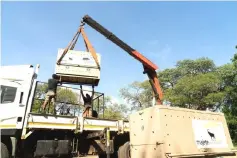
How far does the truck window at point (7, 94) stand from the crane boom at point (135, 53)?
594cm

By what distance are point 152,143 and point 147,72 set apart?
8.34 meters

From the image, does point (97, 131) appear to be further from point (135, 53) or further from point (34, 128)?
point (135, 53)

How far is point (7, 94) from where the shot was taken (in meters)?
7.84

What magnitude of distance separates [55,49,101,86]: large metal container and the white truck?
1607mm

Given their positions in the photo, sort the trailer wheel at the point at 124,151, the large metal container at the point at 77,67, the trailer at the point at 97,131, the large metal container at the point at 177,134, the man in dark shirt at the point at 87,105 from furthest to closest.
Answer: the man in dark shirt at the point at 87,105, the large metal container at the point at 77,67, the trailer wheel at the point at 124,151, the trailer at the point at 97,131, the large metal container at the point at 177,134

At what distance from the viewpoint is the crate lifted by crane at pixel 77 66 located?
9992 mm

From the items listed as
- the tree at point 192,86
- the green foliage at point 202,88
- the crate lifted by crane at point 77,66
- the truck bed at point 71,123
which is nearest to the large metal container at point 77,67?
the crate lifted by crane at point 77,66

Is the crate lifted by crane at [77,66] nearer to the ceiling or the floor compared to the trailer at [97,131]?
nearer to the ceiling

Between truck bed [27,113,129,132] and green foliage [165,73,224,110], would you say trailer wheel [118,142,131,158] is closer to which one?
truck bed [27,113,129,132]

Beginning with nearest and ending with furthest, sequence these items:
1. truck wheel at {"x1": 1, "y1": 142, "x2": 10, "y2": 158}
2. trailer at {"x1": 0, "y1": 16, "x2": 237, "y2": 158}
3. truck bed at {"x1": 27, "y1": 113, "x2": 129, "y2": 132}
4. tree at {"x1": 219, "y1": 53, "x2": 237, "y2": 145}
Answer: trailer at {"x1": 0, "y1": 16, "x2": 237, "y2": 158}, truck wheel at {"x1": 1, "y1": 142, "x2": 10, "y2": 158}, truck bed at {"x1": 27, "y1": 113, "x2": 129, "y2": 132}, tree at {"x1": 219, "y1": 53, "x2": 237, "y2": 145}

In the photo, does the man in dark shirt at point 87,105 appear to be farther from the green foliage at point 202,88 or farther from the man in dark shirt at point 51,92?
the green foliage at point 202,88

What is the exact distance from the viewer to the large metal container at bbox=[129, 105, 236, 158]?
18.4 ft

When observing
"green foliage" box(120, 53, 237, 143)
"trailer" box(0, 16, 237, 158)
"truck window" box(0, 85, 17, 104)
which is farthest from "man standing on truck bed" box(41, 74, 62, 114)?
"green foliage" box(120, 53, 237, 143)

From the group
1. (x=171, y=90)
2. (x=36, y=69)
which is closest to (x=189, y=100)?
(x=171, y=90)
